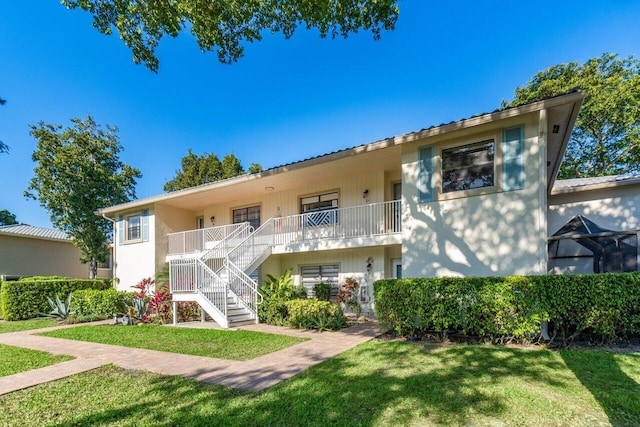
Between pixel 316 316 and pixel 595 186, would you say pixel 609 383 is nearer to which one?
pixel 316 316

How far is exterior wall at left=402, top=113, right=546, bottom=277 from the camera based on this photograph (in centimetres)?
745

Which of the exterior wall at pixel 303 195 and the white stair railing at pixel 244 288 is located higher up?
the exterior wall at pixel 303 195

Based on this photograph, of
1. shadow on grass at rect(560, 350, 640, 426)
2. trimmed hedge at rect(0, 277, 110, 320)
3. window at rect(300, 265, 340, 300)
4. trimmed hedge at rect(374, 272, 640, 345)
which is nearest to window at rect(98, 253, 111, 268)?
trimmed hedge at rect(0, 277, 110, 320)

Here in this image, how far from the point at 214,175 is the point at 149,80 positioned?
14653mm

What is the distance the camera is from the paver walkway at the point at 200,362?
519 centimetres

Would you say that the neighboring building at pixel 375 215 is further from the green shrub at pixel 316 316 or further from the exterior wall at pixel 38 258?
the exterior wall at pixel 38 258

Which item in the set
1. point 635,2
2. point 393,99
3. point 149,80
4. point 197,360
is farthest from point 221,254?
point 635,2

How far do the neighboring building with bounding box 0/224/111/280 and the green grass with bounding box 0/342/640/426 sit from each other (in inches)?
706

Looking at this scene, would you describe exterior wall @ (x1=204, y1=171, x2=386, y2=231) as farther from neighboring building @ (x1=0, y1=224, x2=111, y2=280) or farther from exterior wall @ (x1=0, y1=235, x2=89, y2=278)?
exterior wall @ (x1=0, y1=235, x2=89, y2=278)

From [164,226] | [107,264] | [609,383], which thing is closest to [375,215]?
[609,383]

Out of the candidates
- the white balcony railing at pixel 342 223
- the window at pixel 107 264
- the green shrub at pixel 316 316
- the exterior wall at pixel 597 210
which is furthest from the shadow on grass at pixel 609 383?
the window at pixel 107 264

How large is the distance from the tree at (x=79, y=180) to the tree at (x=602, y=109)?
27.6 m

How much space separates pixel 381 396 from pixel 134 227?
16.6m

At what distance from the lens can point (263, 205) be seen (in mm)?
15352
